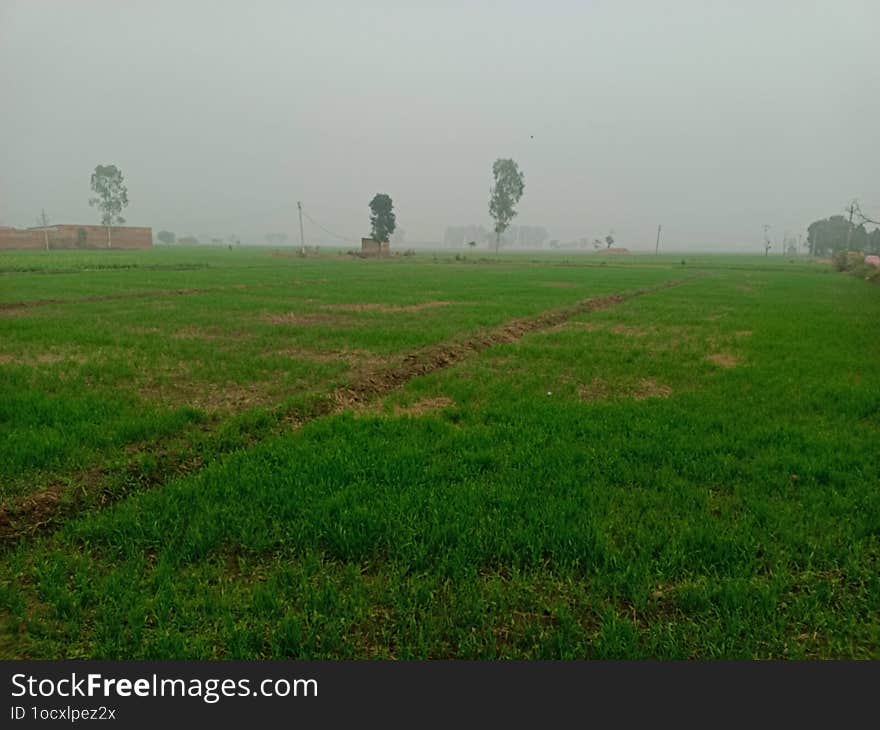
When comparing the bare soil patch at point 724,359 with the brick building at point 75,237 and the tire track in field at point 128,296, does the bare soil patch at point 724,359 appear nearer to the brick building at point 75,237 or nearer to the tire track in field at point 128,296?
the tire track in field at point 128,296

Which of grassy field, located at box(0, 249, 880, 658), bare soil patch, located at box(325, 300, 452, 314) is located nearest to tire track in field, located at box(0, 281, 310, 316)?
bare soil patch, located at box(325, 300, 452, 314)

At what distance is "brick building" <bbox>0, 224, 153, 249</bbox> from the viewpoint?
224 feet

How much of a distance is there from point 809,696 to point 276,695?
2.46 m

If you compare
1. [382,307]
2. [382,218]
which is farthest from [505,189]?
[382,307]

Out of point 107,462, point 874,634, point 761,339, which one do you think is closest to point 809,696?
point 874,634

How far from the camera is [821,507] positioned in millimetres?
3820

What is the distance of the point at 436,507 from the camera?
12.6ft

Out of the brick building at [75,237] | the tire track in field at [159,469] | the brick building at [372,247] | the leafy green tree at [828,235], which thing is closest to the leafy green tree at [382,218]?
the brick building at [372,247]

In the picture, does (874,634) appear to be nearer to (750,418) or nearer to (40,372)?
(750,418)

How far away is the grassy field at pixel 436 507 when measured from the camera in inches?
104

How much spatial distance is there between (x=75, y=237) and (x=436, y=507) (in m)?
91.2

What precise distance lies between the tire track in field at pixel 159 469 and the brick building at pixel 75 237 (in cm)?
8135

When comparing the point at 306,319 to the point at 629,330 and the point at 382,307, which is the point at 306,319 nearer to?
the point at 382,307

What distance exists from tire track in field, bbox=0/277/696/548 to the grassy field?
0.02m
